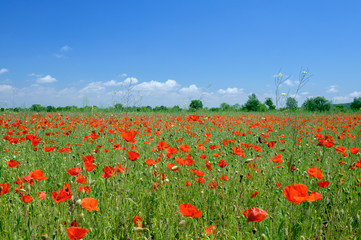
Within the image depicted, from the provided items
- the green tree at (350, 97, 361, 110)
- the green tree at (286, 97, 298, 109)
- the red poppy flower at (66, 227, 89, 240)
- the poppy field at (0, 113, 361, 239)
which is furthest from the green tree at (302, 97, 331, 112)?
the red poppy flower at (66, 227, 89, 240)

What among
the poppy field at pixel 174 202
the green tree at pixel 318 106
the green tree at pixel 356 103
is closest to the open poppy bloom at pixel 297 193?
the poppy field at pixel 174 202

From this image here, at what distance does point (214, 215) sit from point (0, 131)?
625cm

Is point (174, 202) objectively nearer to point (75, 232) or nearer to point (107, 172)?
point (107, 172)

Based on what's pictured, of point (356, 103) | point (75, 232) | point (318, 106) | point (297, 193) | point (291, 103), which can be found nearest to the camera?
point (75, 232)

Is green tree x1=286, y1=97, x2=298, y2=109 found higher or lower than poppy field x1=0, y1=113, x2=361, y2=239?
higher

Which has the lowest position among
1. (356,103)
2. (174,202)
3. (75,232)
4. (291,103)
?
(174,202)

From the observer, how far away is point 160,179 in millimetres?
2283

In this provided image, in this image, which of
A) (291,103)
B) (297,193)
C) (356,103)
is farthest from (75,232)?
(356,103)

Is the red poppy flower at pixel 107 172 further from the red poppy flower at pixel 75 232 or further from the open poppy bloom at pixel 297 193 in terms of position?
the open poppy bloom at pixel 297 193

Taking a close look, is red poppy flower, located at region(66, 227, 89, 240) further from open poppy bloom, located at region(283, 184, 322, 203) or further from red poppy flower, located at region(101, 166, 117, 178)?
open poppy bloom, located at region(283, 184, 322, 203)

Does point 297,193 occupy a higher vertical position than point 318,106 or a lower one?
lower

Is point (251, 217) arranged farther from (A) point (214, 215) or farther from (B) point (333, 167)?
(B) point (333, 167)

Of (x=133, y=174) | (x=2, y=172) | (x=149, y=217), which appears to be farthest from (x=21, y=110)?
(x=149, y=217)

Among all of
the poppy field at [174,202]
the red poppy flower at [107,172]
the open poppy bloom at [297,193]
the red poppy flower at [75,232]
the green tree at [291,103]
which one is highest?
the green tree at [291,103]
